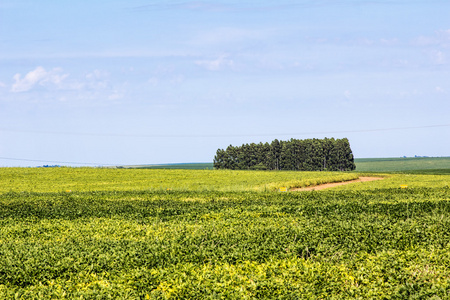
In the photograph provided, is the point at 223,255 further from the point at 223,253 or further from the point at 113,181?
the point at 113,181

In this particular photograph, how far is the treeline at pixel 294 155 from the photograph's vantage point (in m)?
134

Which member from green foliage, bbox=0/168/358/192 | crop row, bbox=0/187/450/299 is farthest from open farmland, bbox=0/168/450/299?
green foliage, bbox=0/168/358/192

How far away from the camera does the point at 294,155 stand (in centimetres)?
13562

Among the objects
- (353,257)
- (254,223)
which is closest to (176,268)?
(353,257)

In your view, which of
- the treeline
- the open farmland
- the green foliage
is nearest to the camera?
the open farmland

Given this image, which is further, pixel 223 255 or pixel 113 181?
pixel 113 181

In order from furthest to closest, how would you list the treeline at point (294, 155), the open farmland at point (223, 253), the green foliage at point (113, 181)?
the treeline at point (294, 155) < the green foliage at point (113, 181) < the open farmland at point (223, 253)

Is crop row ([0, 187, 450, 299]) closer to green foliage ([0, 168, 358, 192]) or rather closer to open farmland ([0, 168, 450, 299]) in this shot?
open farmland ([0, 168, 450, 299])

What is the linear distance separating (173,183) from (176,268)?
44.5 metres

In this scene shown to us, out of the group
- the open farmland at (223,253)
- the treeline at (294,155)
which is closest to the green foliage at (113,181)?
the open farmland at (223,253)

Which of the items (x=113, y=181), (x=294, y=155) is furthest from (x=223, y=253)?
(x=294, y=155)

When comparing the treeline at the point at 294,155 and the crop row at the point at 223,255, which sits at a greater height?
the treeline at the point at 294,155

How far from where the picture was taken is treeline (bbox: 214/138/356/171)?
134 metres

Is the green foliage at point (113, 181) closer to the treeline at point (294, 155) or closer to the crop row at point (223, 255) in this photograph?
the crop row at point (223, 255)
